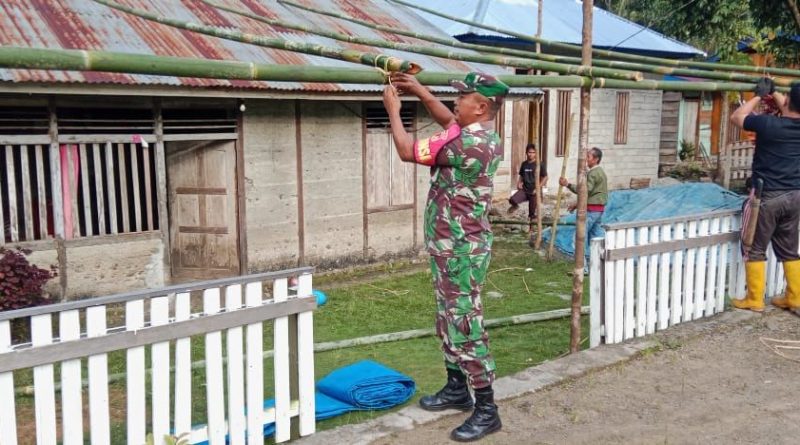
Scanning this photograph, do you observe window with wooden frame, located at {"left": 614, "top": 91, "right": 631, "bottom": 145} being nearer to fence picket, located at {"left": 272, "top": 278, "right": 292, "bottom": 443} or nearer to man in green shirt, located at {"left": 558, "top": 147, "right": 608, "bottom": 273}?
man in green shirt, located at {"left": 558, "top": 147, "right": 608, "bottom": 273}

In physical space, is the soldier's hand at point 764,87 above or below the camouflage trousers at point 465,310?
above

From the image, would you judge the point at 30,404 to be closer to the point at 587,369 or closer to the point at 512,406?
the point at 512,406

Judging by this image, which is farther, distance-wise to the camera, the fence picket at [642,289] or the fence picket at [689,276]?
the fence picket at [689,276]

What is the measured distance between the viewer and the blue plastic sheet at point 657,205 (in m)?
11.3

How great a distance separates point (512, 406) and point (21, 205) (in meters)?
5.48

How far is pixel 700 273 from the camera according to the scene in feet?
21.1

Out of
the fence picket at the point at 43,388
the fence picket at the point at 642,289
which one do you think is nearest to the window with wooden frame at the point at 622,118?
the fence picket at the point at 642,289

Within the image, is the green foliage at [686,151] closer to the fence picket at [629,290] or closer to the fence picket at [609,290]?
the fence picket at [629,290]

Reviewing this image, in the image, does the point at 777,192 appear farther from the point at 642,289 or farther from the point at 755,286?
the point at 642,289

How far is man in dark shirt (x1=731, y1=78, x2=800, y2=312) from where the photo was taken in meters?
6.18

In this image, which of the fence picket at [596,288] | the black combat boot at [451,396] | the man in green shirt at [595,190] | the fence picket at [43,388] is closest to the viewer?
the fence picket at [43,388]

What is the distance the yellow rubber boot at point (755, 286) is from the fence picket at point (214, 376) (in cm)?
487

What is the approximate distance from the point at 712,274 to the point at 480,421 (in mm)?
3423

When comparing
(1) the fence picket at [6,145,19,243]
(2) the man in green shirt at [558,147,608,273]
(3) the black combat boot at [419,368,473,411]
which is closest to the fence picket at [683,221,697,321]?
(3) the black combat boot at [419,368,473,411]
